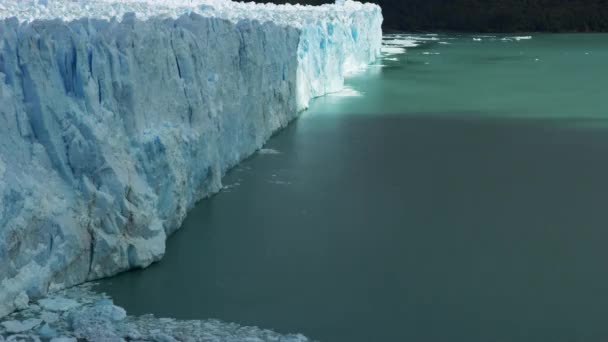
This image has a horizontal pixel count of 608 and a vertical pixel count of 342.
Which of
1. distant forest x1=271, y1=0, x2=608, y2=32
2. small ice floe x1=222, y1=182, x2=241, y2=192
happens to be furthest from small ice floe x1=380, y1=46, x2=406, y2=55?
small ice floe x1=222, y1=182, x2=241, y2=192

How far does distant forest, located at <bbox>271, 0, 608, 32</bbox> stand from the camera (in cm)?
3266

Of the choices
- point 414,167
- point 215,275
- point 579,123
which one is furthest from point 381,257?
point 579,123

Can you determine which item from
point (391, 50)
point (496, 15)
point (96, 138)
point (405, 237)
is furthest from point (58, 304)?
point (496, 15)

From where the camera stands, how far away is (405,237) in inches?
198

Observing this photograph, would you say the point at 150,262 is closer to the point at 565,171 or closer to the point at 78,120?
the point at 78,120

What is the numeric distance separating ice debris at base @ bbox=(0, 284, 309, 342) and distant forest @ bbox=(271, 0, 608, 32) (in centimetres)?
3113

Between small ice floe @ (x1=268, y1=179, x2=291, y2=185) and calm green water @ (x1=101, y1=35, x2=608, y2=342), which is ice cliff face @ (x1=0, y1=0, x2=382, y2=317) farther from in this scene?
small ice floe @ (x1=268, y1=179, x2=291, y2=185)

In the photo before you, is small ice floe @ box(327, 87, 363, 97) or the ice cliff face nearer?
the ice cliff face

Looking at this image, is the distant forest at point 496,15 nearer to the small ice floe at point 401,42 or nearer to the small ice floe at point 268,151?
the small ice floe at point 401,42

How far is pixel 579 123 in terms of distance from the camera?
31.0 ft

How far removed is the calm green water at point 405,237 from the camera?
3832 millimetres

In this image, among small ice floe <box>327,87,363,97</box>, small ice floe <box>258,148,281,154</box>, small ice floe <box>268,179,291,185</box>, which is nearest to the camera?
small ice floe <box>268,179,291,185</box>

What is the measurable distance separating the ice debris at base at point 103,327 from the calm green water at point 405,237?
5.2 inches

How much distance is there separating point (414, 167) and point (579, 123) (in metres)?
3.48
